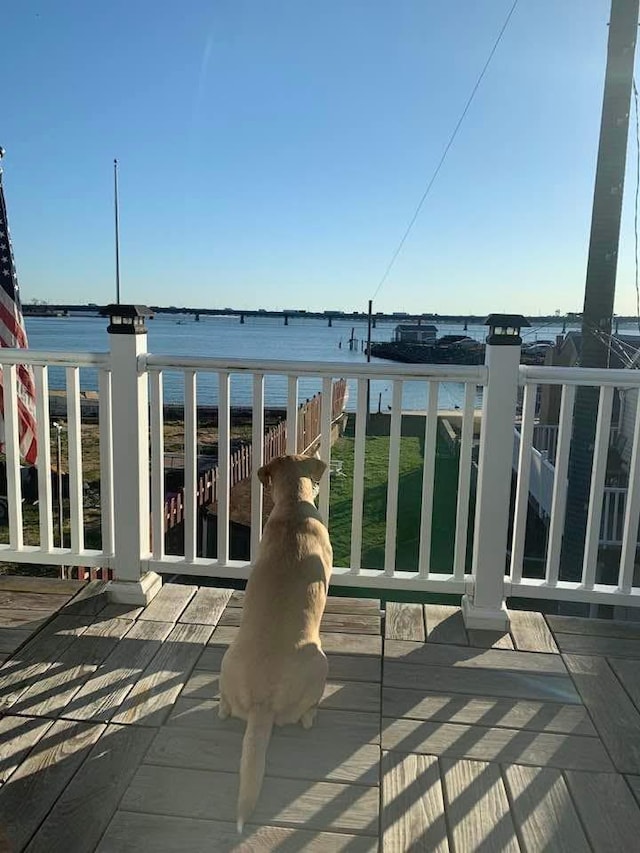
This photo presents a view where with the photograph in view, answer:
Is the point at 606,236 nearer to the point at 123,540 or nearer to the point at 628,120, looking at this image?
the point at 628,120

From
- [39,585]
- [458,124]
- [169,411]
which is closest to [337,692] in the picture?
[39,585]

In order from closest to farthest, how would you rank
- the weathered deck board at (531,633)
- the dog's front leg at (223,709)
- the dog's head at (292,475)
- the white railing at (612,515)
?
the dog's front leg at (223,709) < the dog's head at (292,475) < the weathered deck board at (531,633) < the white railing at (612,515)

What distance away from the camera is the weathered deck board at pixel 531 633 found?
215 centimetres

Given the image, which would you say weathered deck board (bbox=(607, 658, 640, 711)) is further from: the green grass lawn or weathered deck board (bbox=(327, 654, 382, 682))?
the green grass lawn

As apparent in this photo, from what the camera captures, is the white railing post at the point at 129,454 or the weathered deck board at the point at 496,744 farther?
the white railing post at the point at 129,454

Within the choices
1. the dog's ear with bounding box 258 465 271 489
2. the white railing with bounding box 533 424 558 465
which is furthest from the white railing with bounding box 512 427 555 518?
the dog's ear with bounding box 258 465 271 489

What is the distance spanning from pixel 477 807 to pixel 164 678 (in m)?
0.99

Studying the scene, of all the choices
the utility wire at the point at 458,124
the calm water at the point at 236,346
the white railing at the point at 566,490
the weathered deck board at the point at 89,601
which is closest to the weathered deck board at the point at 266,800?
the weathered deck board at the point at 89,601

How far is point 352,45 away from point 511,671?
285 inches

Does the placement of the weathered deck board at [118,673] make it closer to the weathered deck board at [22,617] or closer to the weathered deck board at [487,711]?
the weathered deck board at [22,617]

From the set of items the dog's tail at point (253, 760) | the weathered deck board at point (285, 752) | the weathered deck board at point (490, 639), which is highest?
the dog's tail at point (253, 760)

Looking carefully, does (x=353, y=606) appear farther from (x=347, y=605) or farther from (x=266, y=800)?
(x=266, y=800)

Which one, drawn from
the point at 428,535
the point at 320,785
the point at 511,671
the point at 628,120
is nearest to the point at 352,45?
the point at 628,120

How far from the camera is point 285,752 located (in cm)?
154
